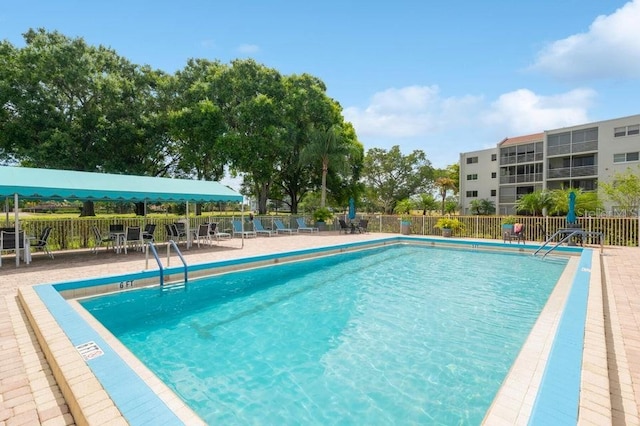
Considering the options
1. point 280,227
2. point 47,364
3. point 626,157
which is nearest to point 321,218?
point 280,227

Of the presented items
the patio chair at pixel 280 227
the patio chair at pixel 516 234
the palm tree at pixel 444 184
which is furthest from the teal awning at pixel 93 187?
the palm tree at pixel 444 184

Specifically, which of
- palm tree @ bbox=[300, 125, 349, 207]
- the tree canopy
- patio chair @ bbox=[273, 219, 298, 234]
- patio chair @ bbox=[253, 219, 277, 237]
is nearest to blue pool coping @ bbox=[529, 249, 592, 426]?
patio chair @ bbox=[253, 219, 277, 237]

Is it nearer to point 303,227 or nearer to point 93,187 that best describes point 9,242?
point 93,187

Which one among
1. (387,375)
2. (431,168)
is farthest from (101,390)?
(431,168)

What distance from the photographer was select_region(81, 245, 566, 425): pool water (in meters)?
3.42

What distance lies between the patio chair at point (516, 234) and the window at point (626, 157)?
70.1ft

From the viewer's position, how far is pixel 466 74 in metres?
14.1

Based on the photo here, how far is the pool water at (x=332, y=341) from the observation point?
342 centimetres

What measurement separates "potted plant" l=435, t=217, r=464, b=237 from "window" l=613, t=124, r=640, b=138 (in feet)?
72.6

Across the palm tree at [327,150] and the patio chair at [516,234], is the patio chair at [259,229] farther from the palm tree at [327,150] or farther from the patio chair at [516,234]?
Answer: the patio chair at [516,234]

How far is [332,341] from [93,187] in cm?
902

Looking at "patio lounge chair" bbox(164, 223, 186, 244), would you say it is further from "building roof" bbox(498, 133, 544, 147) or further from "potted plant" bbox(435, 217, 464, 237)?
"building roof" bbox(498, 133, 544, 147)

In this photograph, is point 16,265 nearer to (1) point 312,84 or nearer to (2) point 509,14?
(2) point 509,14

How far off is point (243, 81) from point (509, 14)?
17.8 meters
